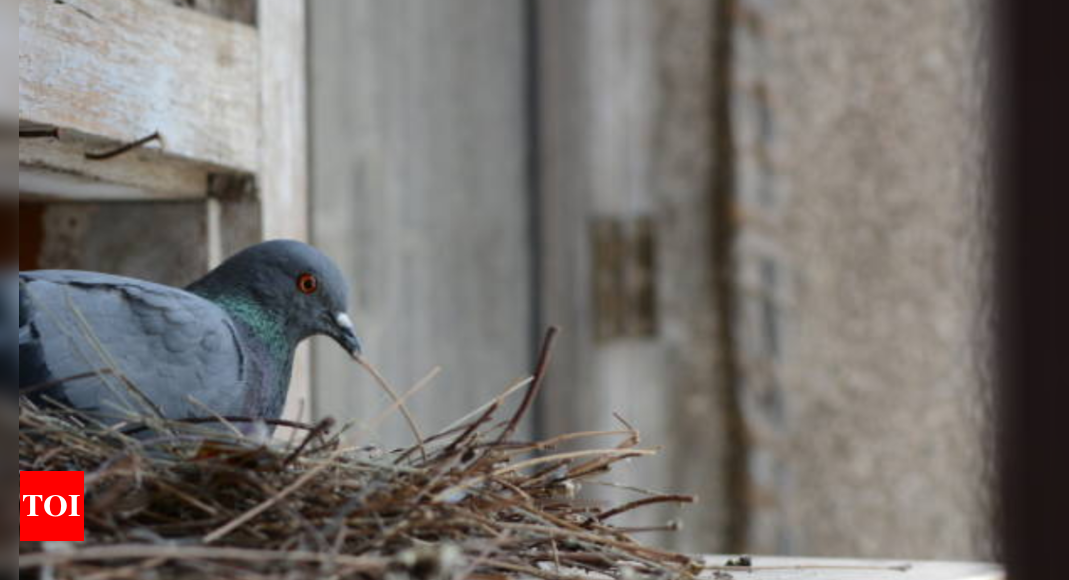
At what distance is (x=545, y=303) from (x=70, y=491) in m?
2.53

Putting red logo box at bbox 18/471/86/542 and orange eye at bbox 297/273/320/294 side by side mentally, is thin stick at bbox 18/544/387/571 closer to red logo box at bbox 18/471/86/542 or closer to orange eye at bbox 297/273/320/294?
red logo box at bbox 18/471/86/542

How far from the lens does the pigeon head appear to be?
4.89 feet

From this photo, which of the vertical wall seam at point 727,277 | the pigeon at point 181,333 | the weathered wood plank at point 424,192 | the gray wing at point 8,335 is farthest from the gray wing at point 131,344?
the vertical wall seam at point 727,277

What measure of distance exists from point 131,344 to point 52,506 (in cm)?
34

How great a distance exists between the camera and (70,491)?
991 millimetres

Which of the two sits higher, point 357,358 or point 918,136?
point 918,136

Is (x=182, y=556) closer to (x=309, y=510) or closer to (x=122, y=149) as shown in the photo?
(x=309, y=510)

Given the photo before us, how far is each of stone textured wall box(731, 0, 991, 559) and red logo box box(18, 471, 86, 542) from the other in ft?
9.39

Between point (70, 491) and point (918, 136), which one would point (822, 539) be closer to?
point (918, 136)

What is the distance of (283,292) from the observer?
150 cm

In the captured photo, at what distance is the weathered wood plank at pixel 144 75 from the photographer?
138cm

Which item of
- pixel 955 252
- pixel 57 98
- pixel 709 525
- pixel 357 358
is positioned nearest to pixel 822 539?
pixel 709 525

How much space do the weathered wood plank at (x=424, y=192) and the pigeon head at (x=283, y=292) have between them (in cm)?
120

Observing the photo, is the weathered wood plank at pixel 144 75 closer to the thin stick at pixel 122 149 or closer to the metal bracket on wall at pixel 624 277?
the thin stick at pixel 122 149
